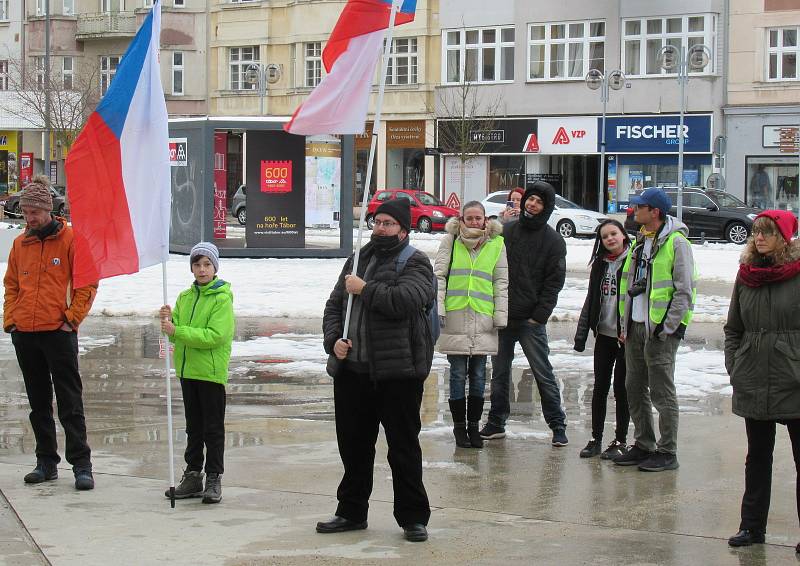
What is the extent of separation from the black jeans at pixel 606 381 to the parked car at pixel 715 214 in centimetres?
2906

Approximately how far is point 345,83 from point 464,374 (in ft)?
8.90

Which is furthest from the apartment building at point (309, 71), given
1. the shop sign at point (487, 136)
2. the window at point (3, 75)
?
the window at point (3, 75)

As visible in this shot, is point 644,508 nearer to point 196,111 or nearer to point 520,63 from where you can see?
point 520,63

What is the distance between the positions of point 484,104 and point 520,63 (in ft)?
7.11

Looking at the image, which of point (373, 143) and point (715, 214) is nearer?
point (373, 143)

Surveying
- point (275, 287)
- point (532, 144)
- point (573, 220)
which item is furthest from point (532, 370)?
point (532, 144)

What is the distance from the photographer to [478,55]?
170 feet

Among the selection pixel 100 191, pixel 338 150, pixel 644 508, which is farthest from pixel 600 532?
pixel 338 150

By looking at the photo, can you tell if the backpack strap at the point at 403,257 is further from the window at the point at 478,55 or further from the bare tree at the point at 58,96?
the window at the point at 478,55

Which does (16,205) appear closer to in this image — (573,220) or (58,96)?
(58,96)

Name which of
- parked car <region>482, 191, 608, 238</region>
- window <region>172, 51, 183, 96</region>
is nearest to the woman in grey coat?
parked car <region>482, 191, 608, 238</region>

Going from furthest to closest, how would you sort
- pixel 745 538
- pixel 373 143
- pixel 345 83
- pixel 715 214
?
pixel 715 214
pixel 345 83
pixel 373 143
pixel 745 538

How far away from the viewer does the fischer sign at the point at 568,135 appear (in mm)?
48469

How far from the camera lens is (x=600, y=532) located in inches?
275
